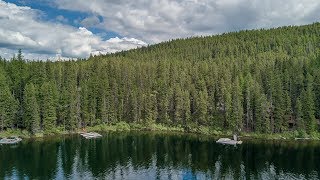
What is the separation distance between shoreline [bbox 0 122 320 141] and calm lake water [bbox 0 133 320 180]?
6354 mm

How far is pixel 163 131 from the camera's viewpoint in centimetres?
13562

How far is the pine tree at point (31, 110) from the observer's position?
118625 millimetres

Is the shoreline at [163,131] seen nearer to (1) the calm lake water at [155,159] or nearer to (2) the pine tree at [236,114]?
(2) the pine tree at [236,114]

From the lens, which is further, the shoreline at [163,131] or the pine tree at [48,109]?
the pine tree at [48,109]

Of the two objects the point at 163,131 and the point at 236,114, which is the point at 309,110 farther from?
the point at 163,131

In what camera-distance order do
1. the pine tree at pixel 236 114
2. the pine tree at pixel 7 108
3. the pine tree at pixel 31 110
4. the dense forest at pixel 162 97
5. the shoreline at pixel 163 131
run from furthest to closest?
the pine tree at pixel 236 114 → the dense forest at pixel 162 97 → the pine tree at pixel 31 110 → the pine tree at pixel 7 108 → the shoreline at pixel 163 131

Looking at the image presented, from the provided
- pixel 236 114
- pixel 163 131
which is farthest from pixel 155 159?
pixel 236 114

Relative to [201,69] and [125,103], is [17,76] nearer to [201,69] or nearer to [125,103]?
[125,103]

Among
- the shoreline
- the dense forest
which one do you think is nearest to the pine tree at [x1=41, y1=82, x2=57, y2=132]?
the dense forest

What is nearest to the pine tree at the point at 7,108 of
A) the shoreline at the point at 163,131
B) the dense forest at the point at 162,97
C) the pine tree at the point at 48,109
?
the dense forest at the point at 162,97

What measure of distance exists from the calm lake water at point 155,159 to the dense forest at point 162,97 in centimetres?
1279

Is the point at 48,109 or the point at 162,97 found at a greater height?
the point at 162,97

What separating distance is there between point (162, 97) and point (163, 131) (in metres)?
14.9

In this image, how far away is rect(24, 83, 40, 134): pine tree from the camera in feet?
389
